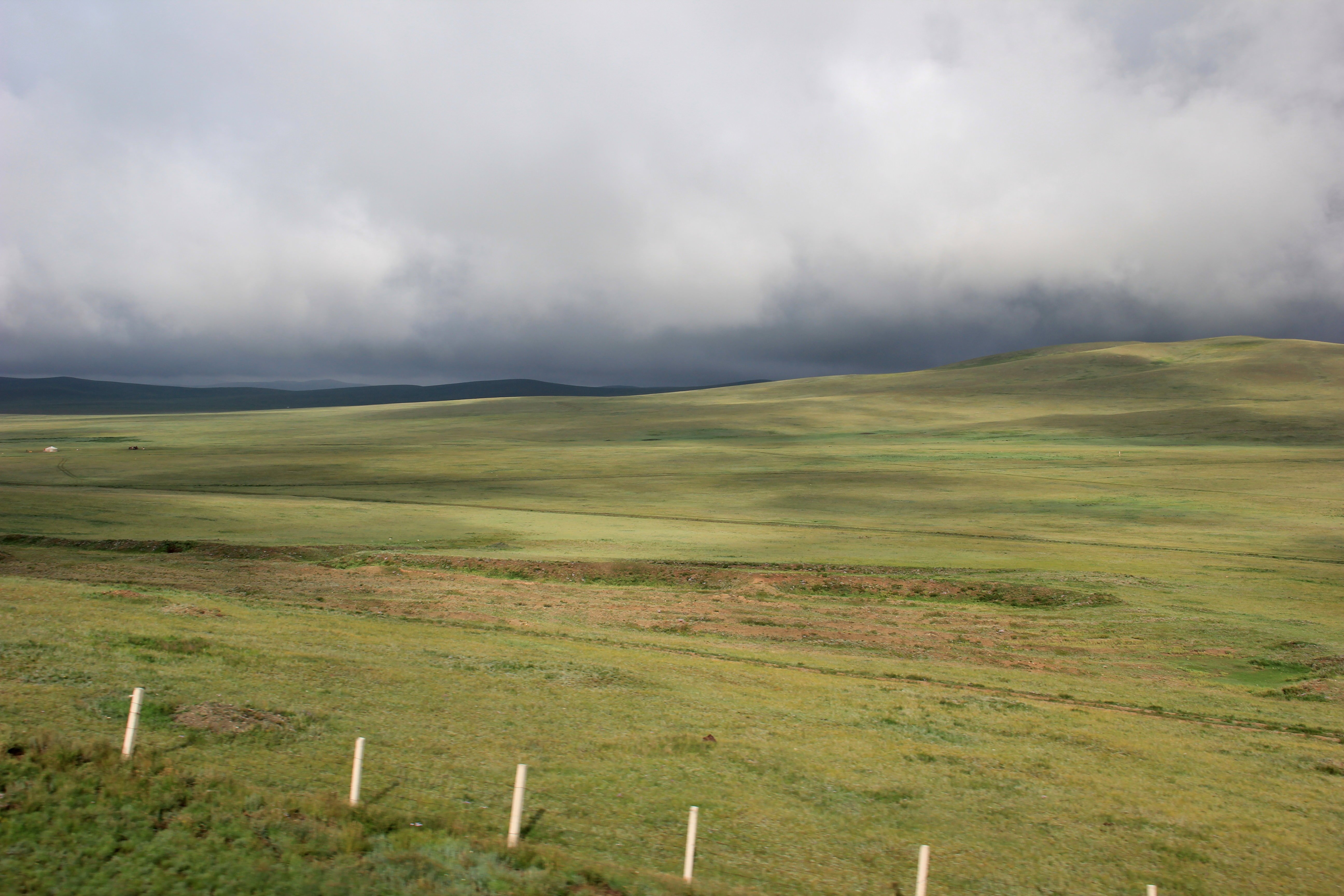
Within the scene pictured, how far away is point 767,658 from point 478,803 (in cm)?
1404

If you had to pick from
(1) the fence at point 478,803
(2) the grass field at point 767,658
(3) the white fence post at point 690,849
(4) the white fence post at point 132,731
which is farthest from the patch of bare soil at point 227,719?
(3) the white fence post at point 690,849

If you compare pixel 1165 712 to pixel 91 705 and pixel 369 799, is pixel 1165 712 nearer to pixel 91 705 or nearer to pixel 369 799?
pixel 369 799

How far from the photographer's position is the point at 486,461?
9362 cm

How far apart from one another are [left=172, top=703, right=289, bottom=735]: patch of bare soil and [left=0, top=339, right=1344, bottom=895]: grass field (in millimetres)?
344

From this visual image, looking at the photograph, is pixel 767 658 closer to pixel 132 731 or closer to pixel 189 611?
pixel 189 611

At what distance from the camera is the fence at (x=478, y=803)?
10.4 meters

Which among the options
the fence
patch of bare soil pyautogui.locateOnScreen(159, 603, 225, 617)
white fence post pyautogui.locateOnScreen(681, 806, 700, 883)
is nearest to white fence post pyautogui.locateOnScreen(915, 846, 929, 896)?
the fence

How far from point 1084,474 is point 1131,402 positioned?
77966 mm

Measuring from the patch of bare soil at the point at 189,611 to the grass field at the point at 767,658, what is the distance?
0.55ft

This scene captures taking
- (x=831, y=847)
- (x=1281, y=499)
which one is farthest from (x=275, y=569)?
(x=1281, y=499)

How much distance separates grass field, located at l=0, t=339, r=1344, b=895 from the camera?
42.0ft

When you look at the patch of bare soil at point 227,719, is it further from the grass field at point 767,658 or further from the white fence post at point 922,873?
→ the white fence post at point 922,873

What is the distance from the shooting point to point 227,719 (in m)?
14.2

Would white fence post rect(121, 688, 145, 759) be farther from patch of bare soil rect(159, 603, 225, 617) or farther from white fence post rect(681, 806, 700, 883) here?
patch of bare soil rect(159, 603, 225, 617)
